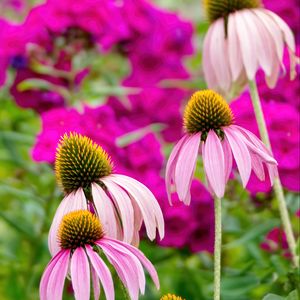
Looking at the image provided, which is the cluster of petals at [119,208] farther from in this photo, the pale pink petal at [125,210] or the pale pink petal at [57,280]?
the pale pink petal at [57,280]

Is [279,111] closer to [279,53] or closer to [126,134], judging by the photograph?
[279,53]

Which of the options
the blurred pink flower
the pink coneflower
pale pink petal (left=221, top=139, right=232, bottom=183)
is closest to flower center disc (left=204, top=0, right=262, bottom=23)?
the pink coneflower

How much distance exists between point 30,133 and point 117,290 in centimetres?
A: 60

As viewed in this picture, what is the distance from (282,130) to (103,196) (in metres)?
0.52

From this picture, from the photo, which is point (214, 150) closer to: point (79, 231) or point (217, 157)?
point (217, 157)

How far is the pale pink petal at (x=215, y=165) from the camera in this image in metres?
0.95

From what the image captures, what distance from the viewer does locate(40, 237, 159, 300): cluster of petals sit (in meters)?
0.85

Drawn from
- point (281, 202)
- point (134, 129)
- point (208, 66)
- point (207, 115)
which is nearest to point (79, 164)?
point (207, 115)

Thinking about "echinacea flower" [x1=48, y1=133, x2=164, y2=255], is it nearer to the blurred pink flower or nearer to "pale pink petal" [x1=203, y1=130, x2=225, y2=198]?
"pale pink petal" [x1=203, y1=130, x2=225, y2=198]

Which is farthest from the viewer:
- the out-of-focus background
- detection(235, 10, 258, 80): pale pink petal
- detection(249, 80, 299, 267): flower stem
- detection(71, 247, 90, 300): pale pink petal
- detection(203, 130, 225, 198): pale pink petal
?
the out-of-focus background

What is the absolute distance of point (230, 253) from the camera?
6.70ft

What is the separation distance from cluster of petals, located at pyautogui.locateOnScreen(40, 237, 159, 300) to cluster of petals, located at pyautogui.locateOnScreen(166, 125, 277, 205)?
0.12 m

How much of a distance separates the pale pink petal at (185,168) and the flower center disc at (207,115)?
40 millimetres

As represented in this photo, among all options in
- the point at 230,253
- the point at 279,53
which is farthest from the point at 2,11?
the point at 279,53
